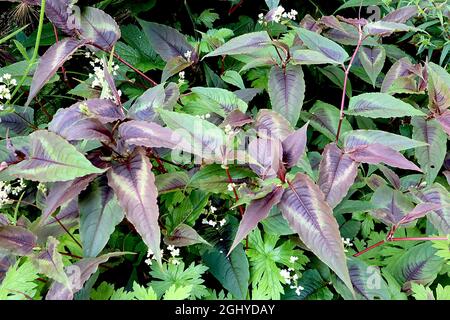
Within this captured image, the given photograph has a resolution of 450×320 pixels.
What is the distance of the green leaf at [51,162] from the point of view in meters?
0.89

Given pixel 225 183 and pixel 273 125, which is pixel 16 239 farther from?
pixel 273 125

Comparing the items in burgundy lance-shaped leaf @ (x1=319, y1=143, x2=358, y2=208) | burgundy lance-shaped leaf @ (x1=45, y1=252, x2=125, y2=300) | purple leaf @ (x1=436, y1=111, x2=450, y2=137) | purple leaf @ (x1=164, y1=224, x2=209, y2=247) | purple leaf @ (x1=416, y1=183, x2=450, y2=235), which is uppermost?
burgundy lance-shaped leaf @ (x1=319, y1=143, x2=358, y2=208)

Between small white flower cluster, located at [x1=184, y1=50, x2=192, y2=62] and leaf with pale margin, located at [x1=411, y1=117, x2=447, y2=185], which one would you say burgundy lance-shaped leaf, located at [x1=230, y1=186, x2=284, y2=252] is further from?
small white flower cluster, located at [x1=184, y1=50, x2=192, y2=62]

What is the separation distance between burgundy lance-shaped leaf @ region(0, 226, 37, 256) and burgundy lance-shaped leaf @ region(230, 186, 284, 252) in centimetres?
42

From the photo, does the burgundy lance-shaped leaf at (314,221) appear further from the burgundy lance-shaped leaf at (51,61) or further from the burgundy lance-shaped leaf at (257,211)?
the burgundy lance-shaped leaf at (51,61)

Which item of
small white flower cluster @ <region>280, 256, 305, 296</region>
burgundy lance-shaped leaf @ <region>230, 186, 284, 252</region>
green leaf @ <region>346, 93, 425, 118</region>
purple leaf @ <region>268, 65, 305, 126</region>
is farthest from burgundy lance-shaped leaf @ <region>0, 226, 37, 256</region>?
green leaf @ <region>346, 93, 425, 118</region>

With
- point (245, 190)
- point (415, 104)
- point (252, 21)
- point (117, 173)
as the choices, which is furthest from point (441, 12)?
point (117, 173)

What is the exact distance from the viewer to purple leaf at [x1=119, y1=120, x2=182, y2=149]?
0.94 m

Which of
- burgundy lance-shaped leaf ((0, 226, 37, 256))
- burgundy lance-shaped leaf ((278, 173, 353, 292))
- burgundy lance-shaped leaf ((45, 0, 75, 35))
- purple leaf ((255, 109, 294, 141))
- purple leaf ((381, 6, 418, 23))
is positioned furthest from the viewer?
purple leaf ((381, 6, 418, 23))

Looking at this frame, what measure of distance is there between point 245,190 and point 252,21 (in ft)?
3.18

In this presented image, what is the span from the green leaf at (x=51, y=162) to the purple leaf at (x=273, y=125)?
40 cm

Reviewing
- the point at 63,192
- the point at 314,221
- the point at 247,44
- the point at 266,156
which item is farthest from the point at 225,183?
the point at 247,44

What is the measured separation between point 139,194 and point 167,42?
2.42 ft

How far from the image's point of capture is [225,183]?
104 centimetres
